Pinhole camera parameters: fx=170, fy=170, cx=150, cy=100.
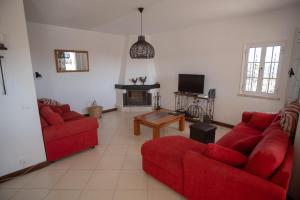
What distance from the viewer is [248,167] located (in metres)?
1.53

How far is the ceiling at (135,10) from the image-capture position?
2908 mm

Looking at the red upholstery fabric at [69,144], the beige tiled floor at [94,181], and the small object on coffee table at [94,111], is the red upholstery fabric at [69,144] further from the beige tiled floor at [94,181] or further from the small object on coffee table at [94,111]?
the small object on coffee table at [94,111]

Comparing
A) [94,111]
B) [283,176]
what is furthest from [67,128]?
[283,176]

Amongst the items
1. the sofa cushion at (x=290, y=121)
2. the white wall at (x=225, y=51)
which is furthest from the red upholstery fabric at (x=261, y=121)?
the white wall at (x=225, y=51)

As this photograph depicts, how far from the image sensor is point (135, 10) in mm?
Result: 3314

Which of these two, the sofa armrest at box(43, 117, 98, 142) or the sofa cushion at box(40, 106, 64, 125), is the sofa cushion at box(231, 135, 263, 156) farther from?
the sofa cushion at box(40, 106, 64, 125)

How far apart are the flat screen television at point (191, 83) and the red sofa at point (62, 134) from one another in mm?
2877

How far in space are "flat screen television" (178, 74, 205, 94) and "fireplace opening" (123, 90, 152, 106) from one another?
49.9 inches

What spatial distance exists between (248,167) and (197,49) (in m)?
3.82

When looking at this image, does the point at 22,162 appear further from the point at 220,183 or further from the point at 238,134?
the point at 238,134

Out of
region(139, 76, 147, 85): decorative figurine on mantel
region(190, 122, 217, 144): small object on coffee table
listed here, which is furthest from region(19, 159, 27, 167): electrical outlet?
region(139, 76, 147, 85): decorative figurine on mantel

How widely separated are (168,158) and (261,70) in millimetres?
3091

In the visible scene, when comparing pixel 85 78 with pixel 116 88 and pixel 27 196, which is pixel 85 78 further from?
pixel 27 196

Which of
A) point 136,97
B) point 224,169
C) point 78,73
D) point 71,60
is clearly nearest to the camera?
point 224,169
